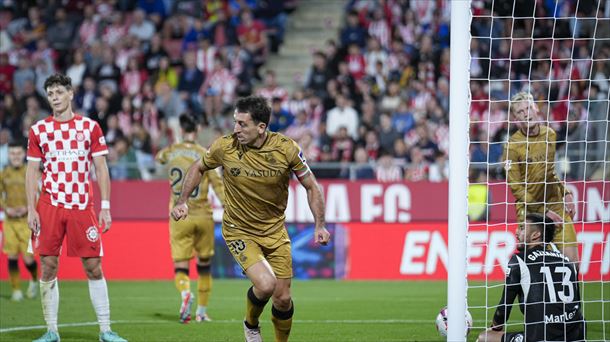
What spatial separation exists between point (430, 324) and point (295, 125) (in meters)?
9.44

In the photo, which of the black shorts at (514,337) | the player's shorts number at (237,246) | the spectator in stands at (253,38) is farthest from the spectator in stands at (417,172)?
the player's shorts number at (237,246)

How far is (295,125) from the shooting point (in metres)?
20.5

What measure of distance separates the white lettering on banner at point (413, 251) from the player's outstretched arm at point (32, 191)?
28.2 feet

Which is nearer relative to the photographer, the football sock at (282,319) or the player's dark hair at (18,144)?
the football sock at (282,319)

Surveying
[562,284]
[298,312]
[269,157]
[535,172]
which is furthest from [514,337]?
[298,312]

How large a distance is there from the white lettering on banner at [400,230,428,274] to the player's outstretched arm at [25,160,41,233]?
8600mm

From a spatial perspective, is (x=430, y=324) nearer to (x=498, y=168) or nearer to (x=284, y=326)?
(x=284, y=326)

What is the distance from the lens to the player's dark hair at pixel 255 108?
841 centimetres

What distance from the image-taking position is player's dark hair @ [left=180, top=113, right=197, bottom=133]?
12000mm

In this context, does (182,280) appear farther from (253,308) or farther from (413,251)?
(413,251)

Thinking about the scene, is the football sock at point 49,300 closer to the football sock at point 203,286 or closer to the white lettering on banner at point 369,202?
the football sock at point 203,286

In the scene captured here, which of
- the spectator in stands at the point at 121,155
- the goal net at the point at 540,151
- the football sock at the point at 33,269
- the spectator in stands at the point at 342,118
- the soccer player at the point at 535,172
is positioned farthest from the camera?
the spectator in stands at the point at 342,118

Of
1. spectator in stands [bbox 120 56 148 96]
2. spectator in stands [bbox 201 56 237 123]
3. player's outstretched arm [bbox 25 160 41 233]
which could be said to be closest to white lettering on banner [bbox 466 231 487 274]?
spectator in stands [bbox 201 56 237 123]

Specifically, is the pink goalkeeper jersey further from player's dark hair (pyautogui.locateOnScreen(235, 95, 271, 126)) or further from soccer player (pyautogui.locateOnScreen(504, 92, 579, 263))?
soccer player (pyautogui.locateOnScreen(504, 92, 579, 263))
